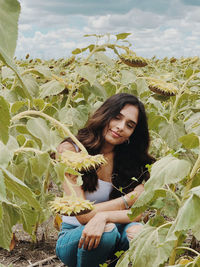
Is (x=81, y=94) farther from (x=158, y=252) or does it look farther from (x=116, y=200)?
(x=158, y=252)

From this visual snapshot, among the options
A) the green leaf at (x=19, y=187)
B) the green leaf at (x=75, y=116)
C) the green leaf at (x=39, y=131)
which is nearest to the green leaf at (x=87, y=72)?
the green leaf at (x=75, y=116)

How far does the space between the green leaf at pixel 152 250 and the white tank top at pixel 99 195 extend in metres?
1.11

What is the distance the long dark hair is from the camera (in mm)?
2330

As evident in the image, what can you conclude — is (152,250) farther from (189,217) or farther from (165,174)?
(189,217)

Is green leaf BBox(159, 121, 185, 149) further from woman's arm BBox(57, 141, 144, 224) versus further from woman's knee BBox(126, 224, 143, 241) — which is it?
woman's knee BBox(126, 224, 143, 241)

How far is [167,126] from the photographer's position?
89.6 inches

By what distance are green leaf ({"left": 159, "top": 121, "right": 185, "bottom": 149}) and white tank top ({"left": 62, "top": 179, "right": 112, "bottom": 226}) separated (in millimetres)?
444

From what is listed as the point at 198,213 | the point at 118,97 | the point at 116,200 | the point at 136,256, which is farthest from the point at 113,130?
the point at 198,213

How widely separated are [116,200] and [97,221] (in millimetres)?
228

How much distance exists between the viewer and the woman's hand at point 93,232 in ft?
6.79

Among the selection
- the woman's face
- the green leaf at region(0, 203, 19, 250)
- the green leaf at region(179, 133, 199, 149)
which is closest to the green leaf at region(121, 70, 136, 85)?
the woman's face

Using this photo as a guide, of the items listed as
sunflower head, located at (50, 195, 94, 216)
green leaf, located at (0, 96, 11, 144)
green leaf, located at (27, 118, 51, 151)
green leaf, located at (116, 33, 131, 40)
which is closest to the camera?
green leaf, located at (0, 96, 11, 144)

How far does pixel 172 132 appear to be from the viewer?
224 cm

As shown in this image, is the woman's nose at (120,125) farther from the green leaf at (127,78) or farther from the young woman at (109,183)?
the green leaf at (127,78)
